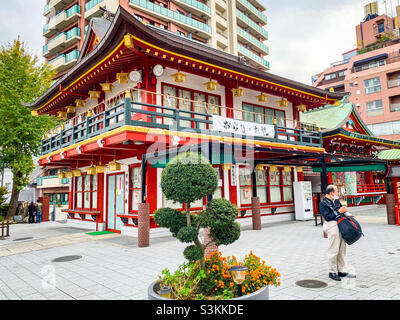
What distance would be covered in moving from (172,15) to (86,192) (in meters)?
25.0

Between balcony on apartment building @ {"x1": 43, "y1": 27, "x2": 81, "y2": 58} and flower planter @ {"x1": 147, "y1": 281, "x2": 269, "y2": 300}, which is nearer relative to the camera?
flower planter @ {"x1": 147, "y1": 281, "x2": 269, "y2": 300}

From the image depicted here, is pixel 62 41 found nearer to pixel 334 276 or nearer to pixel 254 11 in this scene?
pixel 254 11

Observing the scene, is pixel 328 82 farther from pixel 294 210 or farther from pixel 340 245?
pixel 340 245

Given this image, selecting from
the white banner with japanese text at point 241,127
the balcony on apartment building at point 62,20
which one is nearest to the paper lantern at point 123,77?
the white banner with japanese text at point 241,127

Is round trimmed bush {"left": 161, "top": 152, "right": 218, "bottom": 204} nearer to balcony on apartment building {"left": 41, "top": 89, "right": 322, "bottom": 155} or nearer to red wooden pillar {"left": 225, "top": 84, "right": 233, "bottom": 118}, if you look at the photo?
balcony on apartment building {"left": 41, "top": 89, "right": 322, "bottom": 155}

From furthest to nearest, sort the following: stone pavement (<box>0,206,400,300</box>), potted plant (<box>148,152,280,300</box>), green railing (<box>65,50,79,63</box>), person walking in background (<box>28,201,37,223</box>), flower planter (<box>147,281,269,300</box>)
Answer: green railing (<box>65,50,79,63</box>) < person walking in background (<box>28,201,37,223</box>) < stone pavement (<box>0,206,400,300</box>) < potted plant (<box>148,152,280,300</box>) < flower planter (<box>147,281,269,300</box>)

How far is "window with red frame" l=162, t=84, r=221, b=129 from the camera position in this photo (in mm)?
12320

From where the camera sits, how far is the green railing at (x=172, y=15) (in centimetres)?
3030

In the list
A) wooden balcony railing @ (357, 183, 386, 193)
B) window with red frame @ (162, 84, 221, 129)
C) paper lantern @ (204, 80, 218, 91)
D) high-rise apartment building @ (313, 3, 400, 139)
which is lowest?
wooden balcony railing @ (357, 183, 386, 193)

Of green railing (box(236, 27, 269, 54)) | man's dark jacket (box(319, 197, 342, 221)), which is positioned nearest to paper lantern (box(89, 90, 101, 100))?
man's dark jacket (box(319, 197, 342, 221))

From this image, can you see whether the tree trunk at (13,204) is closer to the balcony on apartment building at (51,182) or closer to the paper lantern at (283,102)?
the balcony on apartment building at (51,182)

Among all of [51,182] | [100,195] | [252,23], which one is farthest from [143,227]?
[252,23]

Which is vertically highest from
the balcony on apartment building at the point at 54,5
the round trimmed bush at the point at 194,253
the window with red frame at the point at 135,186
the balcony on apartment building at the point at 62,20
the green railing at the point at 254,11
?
the green railing at the point at 254,11
